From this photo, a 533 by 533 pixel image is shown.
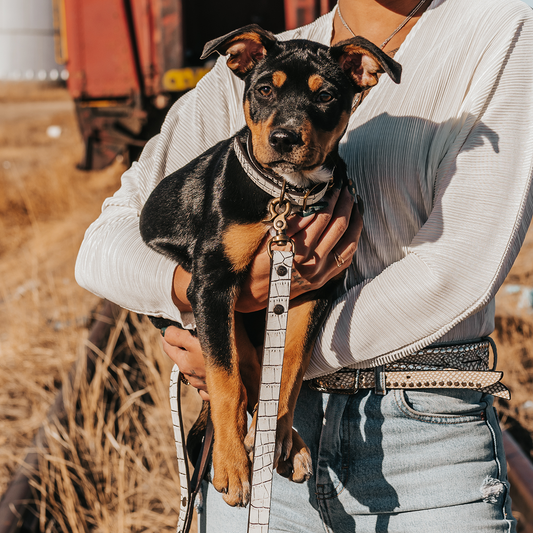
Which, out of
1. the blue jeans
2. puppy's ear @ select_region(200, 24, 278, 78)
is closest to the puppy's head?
puppy's ear @ select_region(200, 24, 278, 78)

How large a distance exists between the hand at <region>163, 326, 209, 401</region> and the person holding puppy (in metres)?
0.01

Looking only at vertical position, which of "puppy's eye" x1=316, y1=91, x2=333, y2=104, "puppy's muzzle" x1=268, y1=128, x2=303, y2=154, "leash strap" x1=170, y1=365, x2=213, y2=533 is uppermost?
"puppy's eye" x1=316, y1=91, x2=333, y2=104

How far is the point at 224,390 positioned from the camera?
152 cm

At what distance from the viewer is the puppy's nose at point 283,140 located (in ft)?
5.09

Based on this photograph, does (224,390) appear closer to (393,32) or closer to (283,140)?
(283,140)

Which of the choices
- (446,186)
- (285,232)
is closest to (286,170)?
(285,232)

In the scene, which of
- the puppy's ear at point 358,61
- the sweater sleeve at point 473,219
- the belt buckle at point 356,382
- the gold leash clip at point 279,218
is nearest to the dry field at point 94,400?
the belt buckle at point 356,382

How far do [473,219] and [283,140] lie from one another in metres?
0.52

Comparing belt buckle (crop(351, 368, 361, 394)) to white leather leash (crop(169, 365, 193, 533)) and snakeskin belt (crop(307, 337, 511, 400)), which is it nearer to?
snakeskin belt (crop(307, 337, 511, 400))

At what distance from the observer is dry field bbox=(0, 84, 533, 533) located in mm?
3049

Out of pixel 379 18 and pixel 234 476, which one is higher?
pixel 379 18

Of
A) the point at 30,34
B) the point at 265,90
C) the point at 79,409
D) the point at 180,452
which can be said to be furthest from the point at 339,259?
the point at 30,34

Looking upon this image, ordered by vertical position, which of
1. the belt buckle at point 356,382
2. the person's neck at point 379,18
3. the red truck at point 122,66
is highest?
the person's neck at point 379,18

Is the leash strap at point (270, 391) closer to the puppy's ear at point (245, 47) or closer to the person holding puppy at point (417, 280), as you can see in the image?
the person holding puppy at point (417, 280)
